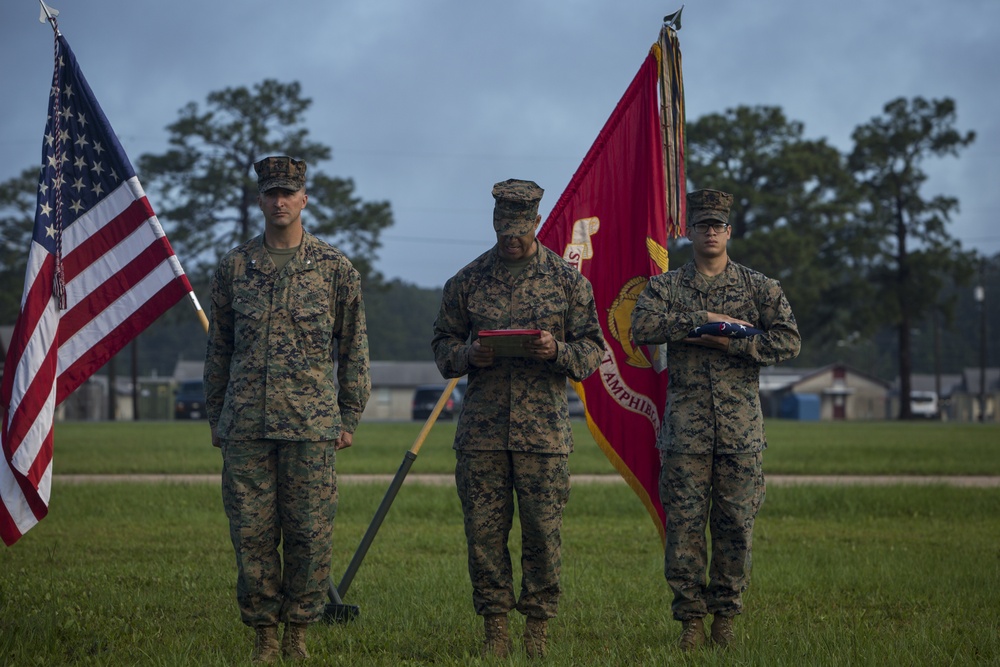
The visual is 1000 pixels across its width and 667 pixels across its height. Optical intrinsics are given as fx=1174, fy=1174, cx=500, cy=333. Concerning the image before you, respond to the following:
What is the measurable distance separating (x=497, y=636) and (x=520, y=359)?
4.33 ft

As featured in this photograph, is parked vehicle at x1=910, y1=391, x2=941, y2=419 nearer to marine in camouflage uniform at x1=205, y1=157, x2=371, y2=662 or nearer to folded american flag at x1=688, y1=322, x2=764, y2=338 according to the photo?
folded american flag at x1=688, y1=322, x2=764, y2=338

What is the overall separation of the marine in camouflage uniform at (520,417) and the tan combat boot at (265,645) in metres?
0.96

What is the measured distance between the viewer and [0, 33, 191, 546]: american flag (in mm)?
6223

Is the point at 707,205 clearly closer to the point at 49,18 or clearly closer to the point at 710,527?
the point at 710,527

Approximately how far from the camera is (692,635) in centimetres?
567

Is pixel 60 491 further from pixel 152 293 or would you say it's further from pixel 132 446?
pixel 132 446

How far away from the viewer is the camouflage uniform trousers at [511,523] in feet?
18.3

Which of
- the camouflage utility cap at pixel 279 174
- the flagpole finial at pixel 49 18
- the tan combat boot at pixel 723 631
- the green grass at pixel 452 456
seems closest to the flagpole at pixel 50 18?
the flagpole finial at pixel 49 18

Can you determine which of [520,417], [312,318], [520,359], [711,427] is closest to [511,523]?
[520,417]

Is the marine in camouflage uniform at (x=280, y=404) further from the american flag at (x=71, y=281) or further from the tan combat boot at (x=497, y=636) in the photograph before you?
the american flag at (x=71, y=281)

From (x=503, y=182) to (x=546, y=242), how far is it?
5.37ft

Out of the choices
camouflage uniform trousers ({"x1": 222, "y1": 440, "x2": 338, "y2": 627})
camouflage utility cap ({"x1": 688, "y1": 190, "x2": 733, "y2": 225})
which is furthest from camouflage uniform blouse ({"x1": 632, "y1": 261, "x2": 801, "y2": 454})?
camouflage uniform trousers ({"x1": 222, "y1": 440, "x2": 338, "y2": 627})

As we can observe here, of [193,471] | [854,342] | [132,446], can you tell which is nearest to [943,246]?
[854,342]

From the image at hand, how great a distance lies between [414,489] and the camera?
14336mm
